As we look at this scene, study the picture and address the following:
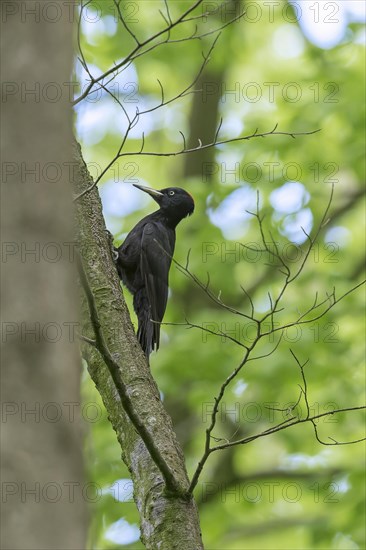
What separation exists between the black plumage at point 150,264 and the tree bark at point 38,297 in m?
4.27

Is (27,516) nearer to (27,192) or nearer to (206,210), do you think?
(27,192)

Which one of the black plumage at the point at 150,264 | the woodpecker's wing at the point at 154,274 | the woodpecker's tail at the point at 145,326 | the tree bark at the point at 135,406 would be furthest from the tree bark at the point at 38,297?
the woodpecker's wing at the point at 154,274

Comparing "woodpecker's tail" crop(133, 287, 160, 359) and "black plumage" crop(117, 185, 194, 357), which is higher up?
"black plumage" crop(117, 185, 194, 357)

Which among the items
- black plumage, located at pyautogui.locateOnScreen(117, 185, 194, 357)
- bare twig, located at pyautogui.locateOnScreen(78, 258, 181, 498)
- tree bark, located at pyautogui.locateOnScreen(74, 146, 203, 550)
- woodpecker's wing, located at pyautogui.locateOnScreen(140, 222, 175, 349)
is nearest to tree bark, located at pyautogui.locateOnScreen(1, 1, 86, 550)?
bare twig, located at pyautogui.locateOnScreen(78, 258, 181, 498)

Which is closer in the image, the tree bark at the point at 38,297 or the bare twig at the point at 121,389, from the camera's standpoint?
the tree bark at the point at 38,297

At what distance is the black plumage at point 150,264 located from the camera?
20.8 feet

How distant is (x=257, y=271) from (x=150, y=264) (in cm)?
348

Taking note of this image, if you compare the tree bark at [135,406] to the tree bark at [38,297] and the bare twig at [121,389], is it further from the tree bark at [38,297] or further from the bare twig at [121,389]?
the tree bark at [38,297]

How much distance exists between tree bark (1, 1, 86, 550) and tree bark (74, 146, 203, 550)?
5.38ft

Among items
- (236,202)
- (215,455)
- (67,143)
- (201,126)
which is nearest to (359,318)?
(236,202)

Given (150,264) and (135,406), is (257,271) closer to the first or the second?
(150,264)

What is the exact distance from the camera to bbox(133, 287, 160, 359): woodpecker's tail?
18.5 ft

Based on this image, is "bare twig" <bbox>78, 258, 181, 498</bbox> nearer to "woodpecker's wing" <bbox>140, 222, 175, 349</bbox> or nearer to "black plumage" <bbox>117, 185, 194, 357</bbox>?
"black plumage" <bbox>117, 185, 194, 357</bbox>

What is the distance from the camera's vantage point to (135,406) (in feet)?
11.3
